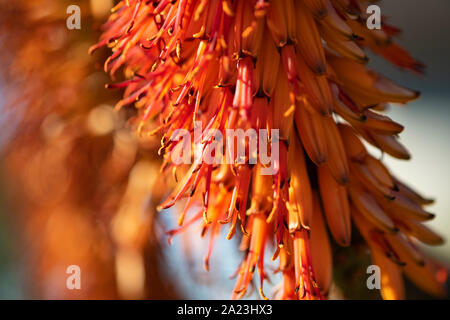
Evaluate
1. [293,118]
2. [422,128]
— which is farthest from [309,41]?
[422,128]

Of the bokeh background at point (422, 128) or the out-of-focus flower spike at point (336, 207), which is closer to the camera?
the out-of-focus flower spike at point (336, 207)

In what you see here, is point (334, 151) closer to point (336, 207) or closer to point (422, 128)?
point (336, 207)

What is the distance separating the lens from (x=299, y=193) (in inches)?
16.5

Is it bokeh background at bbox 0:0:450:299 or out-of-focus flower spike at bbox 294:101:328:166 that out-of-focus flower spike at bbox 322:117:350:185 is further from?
bokeh background at bbox 0:0:450:299

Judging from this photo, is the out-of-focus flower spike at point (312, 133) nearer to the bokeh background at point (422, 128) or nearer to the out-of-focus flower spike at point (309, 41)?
the out-of-focus flower spike at point (309, 41)

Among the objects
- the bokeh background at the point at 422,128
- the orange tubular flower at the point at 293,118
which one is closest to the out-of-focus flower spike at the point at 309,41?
the orange tubular flower at the point at 293,118

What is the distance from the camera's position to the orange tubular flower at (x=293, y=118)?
1.29ft

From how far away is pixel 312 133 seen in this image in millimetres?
409

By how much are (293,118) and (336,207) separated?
3.2 inches

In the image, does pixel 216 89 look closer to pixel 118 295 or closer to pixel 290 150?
pixel 290 150

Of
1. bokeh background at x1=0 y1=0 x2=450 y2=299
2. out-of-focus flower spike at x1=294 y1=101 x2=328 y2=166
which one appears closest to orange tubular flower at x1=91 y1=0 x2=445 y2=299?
out-of-focus flower spike at x1=294 y1=101 x2=328 y2=166

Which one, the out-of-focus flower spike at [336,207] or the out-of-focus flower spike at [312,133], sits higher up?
the out-of-focus flower spike at [312,133]

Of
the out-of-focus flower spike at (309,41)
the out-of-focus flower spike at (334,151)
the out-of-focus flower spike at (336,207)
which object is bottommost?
the out-of-focus flower spike at (336,207)

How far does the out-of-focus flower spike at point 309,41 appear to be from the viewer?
15.4 inches
